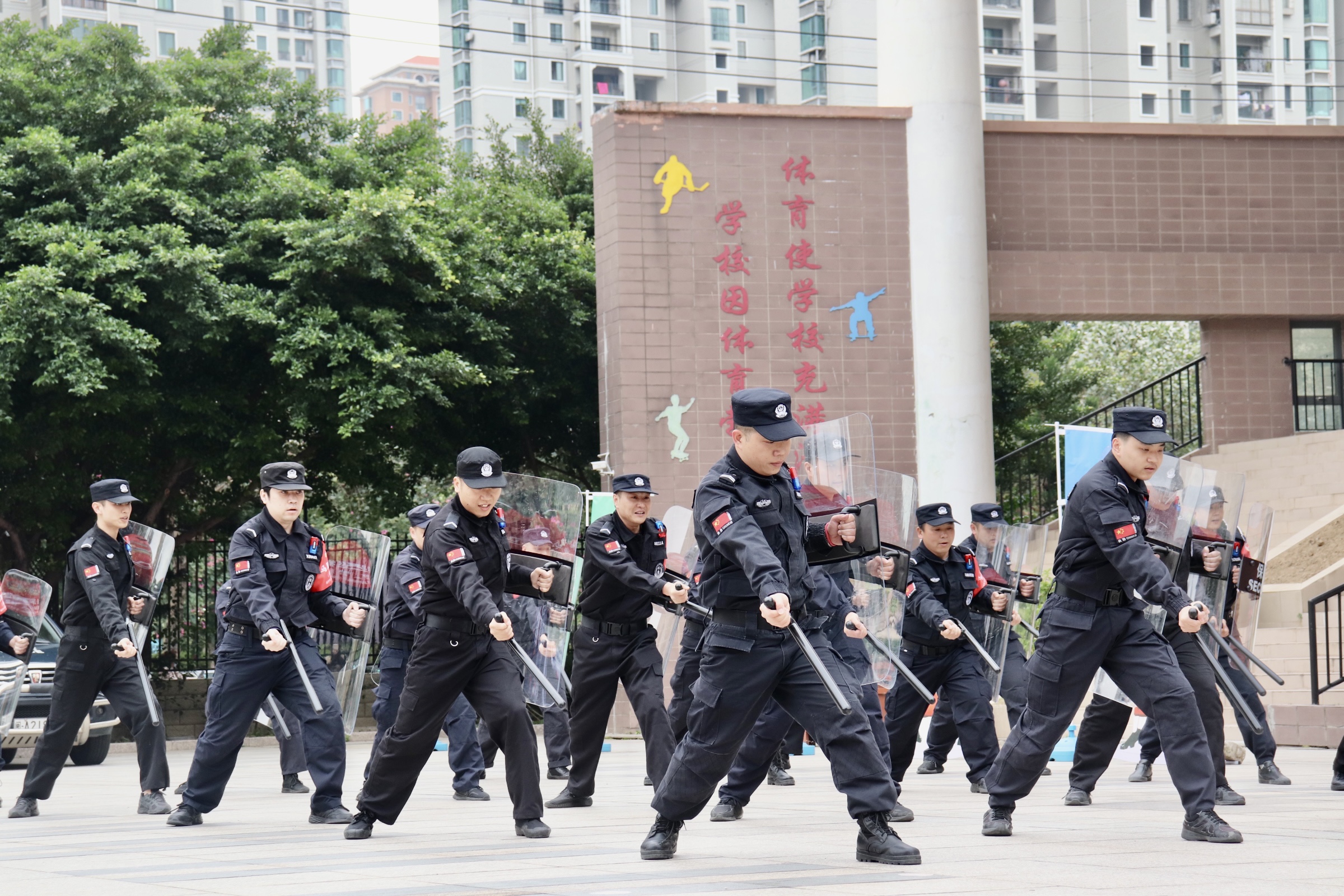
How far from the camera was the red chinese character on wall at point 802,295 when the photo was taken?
17.8 metres

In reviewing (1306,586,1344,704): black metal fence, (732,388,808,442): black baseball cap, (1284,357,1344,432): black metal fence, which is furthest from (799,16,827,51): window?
(732,388,808,442): black baseball cap

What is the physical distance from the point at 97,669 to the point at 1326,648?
9.98 m

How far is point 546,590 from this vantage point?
337 inches

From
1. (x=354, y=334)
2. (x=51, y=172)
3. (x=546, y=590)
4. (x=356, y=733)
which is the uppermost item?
(x=51, y=172)

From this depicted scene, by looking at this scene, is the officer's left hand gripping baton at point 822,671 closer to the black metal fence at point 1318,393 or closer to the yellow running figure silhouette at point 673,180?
the yellow running figure silhouette at point 673,180

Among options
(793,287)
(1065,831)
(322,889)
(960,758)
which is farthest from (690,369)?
(322,889)

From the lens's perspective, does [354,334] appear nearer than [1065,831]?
No

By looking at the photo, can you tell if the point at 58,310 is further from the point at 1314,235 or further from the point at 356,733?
the point at 1314,235

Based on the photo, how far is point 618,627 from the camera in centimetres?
907

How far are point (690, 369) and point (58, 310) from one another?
20.7 feet

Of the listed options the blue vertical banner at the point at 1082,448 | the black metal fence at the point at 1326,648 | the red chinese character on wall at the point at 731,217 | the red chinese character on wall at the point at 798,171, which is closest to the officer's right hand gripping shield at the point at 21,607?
the blue vertical banner at the point at 1082,448

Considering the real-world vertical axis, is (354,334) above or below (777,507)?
above

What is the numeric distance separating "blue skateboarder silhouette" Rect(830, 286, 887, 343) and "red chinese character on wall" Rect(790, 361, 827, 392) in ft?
1.97

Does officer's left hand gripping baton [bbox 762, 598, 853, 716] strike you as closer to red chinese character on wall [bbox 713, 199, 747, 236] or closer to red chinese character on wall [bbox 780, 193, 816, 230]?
red chinese character on wall [bbox 713, 199, 747, 236]
